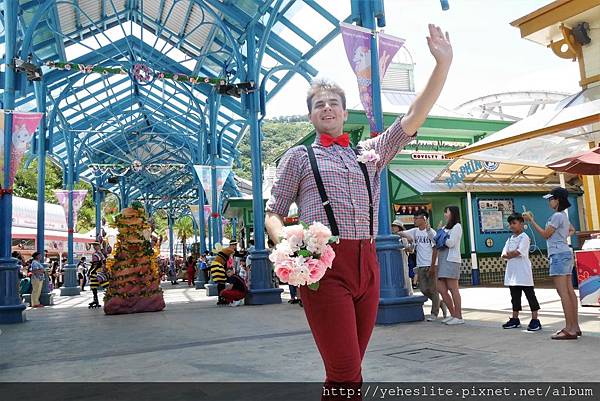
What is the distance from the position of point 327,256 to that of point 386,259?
532 cm

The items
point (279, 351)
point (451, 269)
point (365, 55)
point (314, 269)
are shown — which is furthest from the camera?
point (365, 55)

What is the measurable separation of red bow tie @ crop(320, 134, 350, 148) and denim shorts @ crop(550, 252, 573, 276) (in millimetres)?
3885

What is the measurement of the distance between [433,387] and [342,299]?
1.79m

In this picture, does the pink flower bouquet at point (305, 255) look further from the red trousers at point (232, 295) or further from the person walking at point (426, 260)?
the red trousers at point (232, 295)

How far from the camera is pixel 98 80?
2014 cm

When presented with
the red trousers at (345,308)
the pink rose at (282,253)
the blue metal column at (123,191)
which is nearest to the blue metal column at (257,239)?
the red trousers at (345,308)

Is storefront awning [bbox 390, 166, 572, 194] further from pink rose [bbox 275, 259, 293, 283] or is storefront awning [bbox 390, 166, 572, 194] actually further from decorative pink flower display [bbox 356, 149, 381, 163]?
pink rose [bbox 275, 259, 293, 283]

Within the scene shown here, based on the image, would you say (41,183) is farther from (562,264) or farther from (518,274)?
(562,264)

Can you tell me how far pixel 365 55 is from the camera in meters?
7.39

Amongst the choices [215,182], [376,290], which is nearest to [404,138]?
[376,290]

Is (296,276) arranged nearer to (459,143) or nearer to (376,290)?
(376,290)

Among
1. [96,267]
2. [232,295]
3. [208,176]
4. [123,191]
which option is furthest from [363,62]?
[123,191]

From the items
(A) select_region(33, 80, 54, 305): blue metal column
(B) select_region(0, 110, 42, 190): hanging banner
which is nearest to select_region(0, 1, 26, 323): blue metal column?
(B) select_region(0, 110, 42, 190): hanging banner

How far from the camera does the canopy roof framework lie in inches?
516
